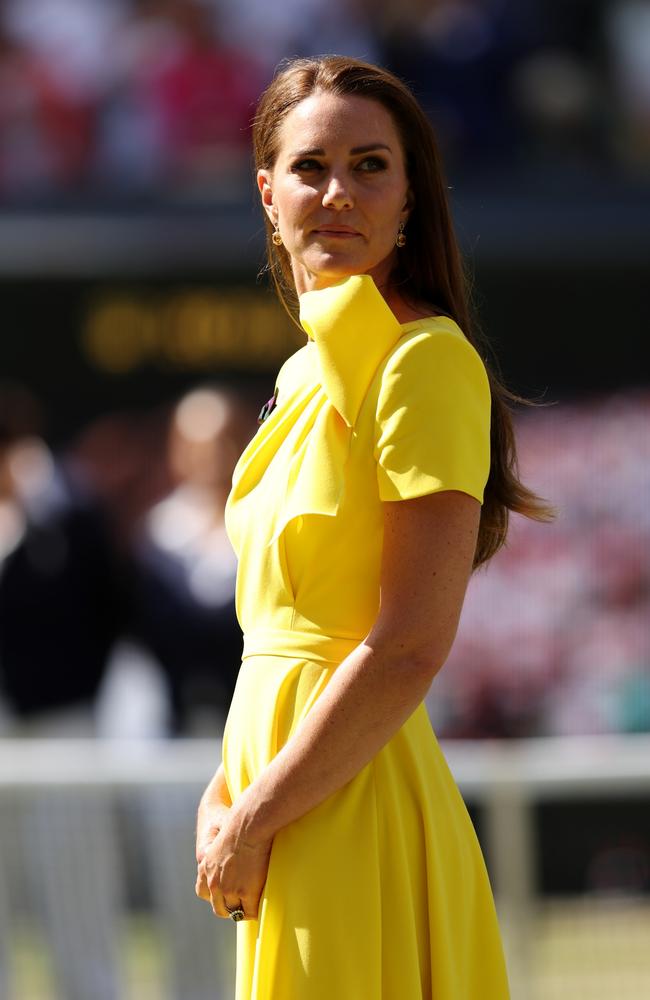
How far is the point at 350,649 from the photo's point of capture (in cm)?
207

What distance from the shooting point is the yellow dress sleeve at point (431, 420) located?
1.98 m

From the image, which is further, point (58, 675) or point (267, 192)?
point (58, 675)

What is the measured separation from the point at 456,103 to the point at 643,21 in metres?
1.13

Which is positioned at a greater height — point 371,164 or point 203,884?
point 371,164

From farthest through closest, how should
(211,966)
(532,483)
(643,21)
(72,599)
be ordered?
1. (643,21)
2. (532,483)
3. (72,599)
4. (211,966)

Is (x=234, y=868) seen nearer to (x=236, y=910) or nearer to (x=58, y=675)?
(x=236, y=910)

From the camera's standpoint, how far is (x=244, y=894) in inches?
80.7

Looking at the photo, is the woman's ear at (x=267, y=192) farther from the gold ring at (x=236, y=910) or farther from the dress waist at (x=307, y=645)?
the gold ring at (x=236, y=910)

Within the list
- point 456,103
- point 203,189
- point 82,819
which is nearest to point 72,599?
point 82,819

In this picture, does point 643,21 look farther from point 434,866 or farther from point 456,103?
point 434,866

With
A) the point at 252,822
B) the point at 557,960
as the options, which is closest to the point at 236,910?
the point at 252,822

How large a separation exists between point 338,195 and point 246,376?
5.76 meters

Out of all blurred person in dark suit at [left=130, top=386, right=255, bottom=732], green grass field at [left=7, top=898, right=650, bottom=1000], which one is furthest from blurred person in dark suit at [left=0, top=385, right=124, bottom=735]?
green grass field at [left=7, top=898, right=650, bottom=1000]

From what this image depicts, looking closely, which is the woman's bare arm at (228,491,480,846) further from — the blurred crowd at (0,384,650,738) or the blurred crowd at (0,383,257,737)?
the blurred crowd at (0,384,650,738)
